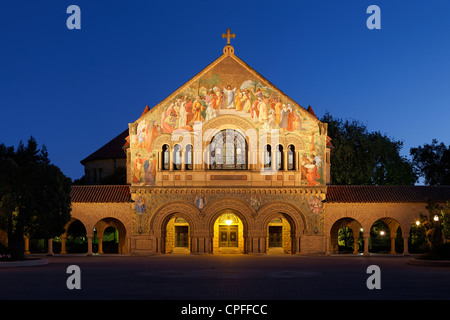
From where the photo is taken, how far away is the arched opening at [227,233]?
5216 centimetres

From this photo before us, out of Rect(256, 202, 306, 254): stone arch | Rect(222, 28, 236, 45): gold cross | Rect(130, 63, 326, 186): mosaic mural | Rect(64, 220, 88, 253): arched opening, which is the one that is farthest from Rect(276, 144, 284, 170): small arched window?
Rect(64, 220, 88, 253): arched opening

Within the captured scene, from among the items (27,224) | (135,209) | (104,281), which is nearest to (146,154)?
(135,209)

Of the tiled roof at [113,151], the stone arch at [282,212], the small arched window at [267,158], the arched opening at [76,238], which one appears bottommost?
the arched opening at [76,238]

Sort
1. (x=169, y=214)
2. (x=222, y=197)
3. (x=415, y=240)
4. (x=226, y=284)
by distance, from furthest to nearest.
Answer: (x=415, y=240) < (x=169, y=214) < (x=222, y=197) < (x=226, y=284)

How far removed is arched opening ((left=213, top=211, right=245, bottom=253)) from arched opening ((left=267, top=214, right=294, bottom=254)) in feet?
7.86

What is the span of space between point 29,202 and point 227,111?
16.6 meters

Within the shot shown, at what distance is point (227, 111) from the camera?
4769 centimetres

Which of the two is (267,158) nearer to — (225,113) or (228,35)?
(225,113)

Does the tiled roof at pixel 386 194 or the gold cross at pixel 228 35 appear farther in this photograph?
the gold cross at pixel 228 35

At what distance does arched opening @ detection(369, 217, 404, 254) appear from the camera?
52.1 m

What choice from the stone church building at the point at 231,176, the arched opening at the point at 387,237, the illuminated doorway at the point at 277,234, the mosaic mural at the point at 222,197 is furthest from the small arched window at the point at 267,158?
the arched opening at the point at 387,237

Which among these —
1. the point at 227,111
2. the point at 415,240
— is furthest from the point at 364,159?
the point at 227,111

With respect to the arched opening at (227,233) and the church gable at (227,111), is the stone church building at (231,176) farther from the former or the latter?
the arched opening at (227,233)

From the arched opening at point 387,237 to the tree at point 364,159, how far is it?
5525 millimetres
